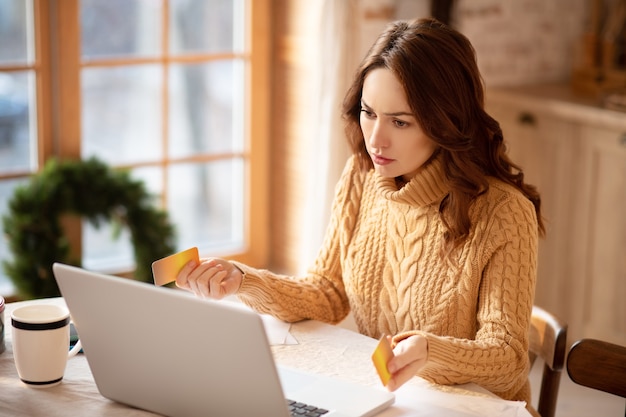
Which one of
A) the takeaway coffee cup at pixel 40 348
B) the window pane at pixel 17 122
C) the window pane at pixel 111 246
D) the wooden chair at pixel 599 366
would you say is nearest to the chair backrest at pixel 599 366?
the wooden chair at pixel 599 366

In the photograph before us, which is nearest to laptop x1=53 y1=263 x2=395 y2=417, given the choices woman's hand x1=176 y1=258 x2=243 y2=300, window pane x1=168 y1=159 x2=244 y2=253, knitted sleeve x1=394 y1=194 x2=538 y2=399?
knitted sleeve x1=394 y1=194 x2=538 y2=399

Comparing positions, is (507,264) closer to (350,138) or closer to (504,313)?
(504,313)

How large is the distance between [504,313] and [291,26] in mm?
2017

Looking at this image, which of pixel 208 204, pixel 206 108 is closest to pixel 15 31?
pixel 206 108

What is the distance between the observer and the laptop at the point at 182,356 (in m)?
1.25

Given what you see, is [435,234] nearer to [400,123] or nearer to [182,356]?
[400,123]

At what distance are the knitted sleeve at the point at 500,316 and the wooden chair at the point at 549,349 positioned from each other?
85 millimetres

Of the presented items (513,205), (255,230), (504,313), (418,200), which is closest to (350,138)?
(418,200)

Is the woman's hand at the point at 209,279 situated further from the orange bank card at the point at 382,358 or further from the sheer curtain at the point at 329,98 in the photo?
the sheer curtain at the point at 329,98

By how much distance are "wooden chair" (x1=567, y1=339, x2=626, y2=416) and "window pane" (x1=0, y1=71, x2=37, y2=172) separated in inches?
83.2

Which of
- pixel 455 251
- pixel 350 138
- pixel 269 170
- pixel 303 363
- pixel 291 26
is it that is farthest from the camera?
pixel 269 170

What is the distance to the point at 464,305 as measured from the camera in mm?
1731

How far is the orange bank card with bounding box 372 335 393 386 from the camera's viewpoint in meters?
1.40

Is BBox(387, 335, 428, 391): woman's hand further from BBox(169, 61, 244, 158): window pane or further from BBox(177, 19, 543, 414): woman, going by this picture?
BBox(169, 61, 244, 158): window pane
